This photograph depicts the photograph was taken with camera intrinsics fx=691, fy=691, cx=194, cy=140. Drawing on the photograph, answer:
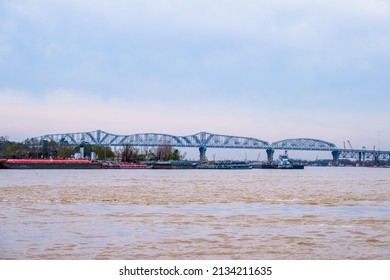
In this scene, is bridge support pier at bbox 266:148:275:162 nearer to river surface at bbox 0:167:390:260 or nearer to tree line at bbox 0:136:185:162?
tree line at bbox 0:136:185:162

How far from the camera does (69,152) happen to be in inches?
5935

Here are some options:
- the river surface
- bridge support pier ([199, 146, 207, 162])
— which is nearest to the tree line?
bridge support pier ([199, 146, 207, 162])

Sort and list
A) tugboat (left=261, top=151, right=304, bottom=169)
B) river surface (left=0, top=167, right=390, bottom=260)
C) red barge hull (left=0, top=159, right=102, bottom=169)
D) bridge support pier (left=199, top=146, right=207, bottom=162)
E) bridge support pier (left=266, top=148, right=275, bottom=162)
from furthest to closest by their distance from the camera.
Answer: bridge support pier (left=266, top=148, right=275, bottom=162) → bridge support pier (left=199, top=146, right=207, bottom=162) → tugboat (left=261, top=151, right=304, bottom=169) → red barge hull (left=0, top=159, right=102, bottom=169) → river surface (left=0, top=167, right=390, bottom=260)

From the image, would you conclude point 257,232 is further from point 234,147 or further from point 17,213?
point 234,147

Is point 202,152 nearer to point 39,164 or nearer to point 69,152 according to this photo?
point 69,152

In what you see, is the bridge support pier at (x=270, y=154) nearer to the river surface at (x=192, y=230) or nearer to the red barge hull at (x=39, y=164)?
the red barge hull at (x=39, y=164)

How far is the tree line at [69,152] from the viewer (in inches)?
5903

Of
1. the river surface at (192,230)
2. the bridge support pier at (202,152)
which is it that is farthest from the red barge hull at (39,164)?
the river surface at (192,230)

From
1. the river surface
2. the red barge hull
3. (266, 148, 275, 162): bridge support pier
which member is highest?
(266, 148, 275, 162): bridge support pier

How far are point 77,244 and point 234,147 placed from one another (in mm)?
185510

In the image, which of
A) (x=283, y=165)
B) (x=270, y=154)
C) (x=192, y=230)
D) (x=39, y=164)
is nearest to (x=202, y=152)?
(x=270, y=154)

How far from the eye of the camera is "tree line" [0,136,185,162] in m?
150

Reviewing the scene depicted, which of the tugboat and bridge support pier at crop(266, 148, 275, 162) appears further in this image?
bridge support pier at crop(266, 148, 275, 162)
